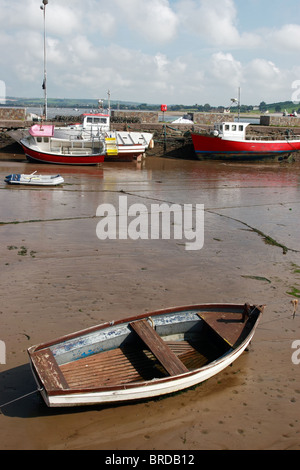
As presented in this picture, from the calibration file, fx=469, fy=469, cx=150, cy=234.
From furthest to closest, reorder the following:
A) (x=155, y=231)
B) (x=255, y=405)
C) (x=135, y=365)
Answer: (x=155, y=231) < (x=135, y=365) < (x=255, y=405)

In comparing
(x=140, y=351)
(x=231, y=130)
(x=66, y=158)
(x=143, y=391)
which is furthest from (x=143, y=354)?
(x=231, y=130)

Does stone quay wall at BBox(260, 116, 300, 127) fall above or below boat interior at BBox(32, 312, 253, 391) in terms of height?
above

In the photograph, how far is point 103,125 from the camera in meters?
26.6

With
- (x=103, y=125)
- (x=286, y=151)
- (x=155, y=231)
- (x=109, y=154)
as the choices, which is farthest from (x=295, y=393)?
(x=286, y=151)

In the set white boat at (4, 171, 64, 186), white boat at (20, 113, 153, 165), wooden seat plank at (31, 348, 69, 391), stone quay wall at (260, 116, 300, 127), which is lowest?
wooden seat plank at (31, 348, 69, 391)

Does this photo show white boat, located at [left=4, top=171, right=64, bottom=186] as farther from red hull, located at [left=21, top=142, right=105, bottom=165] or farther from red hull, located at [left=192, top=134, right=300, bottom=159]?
red hull, located at [left=192, top=134, right=300, bottom=159]

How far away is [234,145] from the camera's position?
27.0 meters

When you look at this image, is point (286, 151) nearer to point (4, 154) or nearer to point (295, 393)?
point (4, 154)

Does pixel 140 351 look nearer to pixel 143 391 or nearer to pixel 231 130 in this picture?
pixel 143 391

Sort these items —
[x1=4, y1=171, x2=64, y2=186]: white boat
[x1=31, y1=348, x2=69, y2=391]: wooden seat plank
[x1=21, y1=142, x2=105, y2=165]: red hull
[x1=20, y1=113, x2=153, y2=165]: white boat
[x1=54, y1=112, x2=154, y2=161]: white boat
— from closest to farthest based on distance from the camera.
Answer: [x1=31, y1=348, x2=69, y2=391]: wooden seat plank, [x1=4, y1=171, x2=64, y2=186]: white boat, [x1=21, y1=142, x2=105, y2=165]: red hull, [x1=20, y1=113, x2=153, y2=165]: white boat, [x1=54, y1=112, x2=154, y2=161]: white boat

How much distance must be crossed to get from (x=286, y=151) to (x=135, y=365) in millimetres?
25232

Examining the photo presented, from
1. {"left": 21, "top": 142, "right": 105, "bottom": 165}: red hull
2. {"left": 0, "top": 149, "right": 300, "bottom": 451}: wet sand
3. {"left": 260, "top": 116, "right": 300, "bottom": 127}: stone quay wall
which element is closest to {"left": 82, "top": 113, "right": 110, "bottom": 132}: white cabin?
{"left": 21, "top": 142, "right": 105, "bottom": 165}: red hull

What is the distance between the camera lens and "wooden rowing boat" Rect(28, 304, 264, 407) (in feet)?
15.7

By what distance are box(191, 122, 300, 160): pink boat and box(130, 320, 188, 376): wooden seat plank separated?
2210cm
